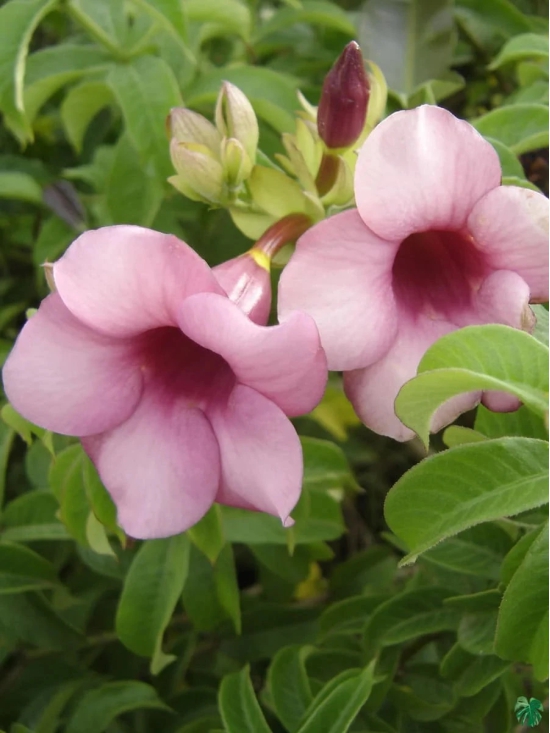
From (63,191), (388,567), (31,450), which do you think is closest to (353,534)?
(388,567)

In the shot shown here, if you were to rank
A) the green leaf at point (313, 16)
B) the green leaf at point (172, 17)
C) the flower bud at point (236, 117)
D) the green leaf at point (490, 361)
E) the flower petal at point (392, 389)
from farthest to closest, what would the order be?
1. the green leaf at point (313, 16)
2. the green leaf at point (172, 17)
3. the flower bud at point (236, 117)
4. the flower petal at point (392, 389)
5. the green leaf at point (490, 361)

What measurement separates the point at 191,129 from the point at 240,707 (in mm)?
536

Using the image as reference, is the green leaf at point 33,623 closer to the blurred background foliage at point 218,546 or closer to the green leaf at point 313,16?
the blurred background foliage at point 218,546

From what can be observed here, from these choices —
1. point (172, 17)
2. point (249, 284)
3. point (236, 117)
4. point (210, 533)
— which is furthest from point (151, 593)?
point (172, 17)

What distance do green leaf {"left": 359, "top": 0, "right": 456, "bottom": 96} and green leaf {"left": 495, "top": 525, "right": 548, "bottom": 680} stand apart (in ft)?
2.25

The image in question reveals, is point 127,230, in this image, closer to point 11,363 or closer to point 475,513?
point 11,363

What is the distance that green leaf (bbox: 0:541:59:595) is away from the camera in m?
0.80

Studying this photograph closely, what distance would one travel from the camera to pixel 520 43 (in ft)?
2.80

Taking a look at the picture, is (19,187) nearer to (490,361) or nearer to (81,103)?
(81,103)

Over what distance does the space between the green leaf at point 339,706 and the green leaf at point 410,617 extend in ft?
0.43

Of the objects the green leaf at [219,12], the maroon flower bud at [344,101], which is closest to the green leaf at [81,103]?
the green leaf at [219,12]

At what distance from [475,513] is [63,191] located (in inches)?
32.6

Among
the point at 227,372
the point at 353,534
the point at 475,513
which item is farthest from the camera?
the point at 353,534

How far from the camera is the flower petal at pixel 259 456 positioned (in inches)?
20.4
